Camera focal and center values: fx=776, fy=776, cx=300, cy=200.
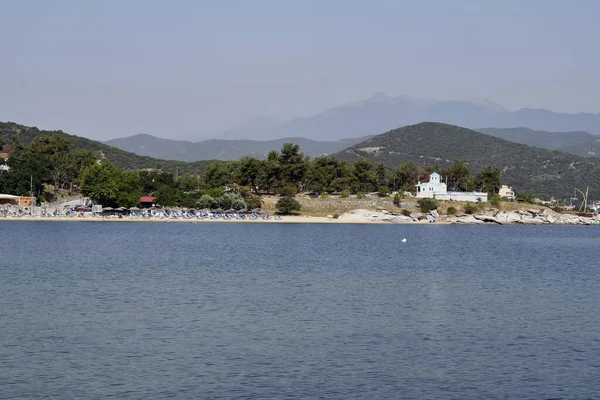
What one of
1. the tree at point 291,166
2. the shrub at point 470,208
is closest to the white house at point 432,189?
the shrub at point 470,208

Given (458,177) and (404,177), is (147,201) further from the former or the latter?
(458,177)

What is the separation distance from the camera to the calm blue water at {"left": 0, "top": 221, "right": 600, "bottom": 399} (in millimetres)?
18844

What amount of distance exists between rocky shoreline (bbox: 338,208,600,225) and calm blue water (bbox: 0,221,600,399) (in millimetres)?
50004

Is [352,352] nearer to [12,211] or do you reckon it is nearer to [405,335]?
[405,335]

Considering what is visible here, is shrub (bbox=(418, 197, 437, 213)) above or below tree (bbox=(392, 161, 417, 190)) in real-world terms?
below

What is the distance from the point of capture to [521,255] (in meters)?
59.3

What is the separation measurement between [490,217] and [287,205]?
29674mm

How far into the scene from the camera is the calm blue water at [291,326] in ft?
61.8

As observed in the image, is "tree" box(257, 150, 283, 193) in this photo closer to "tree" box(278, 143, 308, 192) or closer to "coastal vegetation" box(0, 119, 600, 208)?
"coastal vegetation" box(0, 119, 600, 208)

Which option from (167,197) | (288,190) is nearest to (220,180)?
(288,190)

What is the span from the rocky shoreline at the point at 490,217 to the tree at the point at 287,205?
6110 mm

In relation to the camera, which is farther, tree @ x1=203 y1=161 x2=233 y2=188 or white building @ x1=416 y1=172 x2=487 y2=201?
tree @ x1=203 y1=161 x2=233 y2=188

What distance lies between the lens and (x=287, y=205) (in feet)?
330

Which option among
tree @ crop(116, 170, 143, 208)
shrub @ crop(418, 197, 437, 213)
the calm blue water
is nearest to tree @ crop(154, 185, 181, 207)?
tree @ crop(116, 170, 143, 208)
